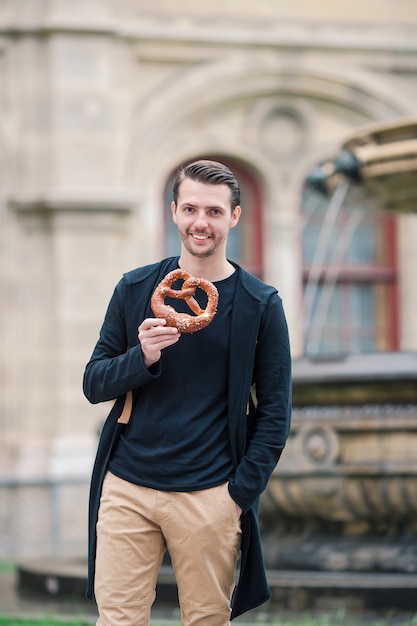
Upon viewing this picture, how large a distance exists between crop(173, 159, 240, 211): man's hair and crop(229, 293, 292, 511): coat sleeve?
32cm

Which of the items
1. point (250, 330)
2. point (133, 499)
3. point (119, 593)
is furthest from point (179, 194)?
point (119, 593)

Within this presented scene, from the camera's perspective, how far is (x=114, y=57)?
15.8 metres

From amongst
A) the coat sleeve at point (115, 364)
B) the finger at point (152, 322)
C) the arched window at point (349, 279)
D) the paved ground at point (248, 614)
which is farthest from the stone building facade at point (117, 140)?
the finger at point (152, 322)

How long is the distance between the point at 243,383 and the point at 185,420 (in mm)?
185

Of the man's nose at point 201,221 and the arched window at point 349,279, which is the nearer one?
the man's nose at point 201,221

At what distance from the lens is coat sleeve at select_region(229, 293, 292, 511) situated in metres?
3.81

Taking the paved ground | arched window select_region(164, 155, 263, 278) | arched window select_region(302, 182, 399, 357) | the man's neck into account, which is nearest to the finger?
the man's neck

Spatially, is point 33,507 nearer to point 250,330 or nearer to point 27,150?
point 27,150

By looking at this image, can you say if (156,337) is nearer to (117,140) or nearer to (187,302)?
(187,302)

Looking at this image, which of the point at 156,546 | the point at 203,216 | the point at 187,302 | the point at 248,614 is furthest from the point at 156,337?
the point at 248,614

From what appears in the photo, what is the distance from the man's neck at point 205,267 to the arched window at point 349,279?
13069mm

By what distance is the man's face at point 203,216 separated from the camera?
A: 3791mm

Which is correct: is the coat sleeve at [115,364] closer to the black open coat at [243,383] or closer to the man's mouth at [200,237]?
the black open coat at [243,383]

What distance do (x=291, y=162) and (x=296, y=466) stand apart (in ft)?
32.4
